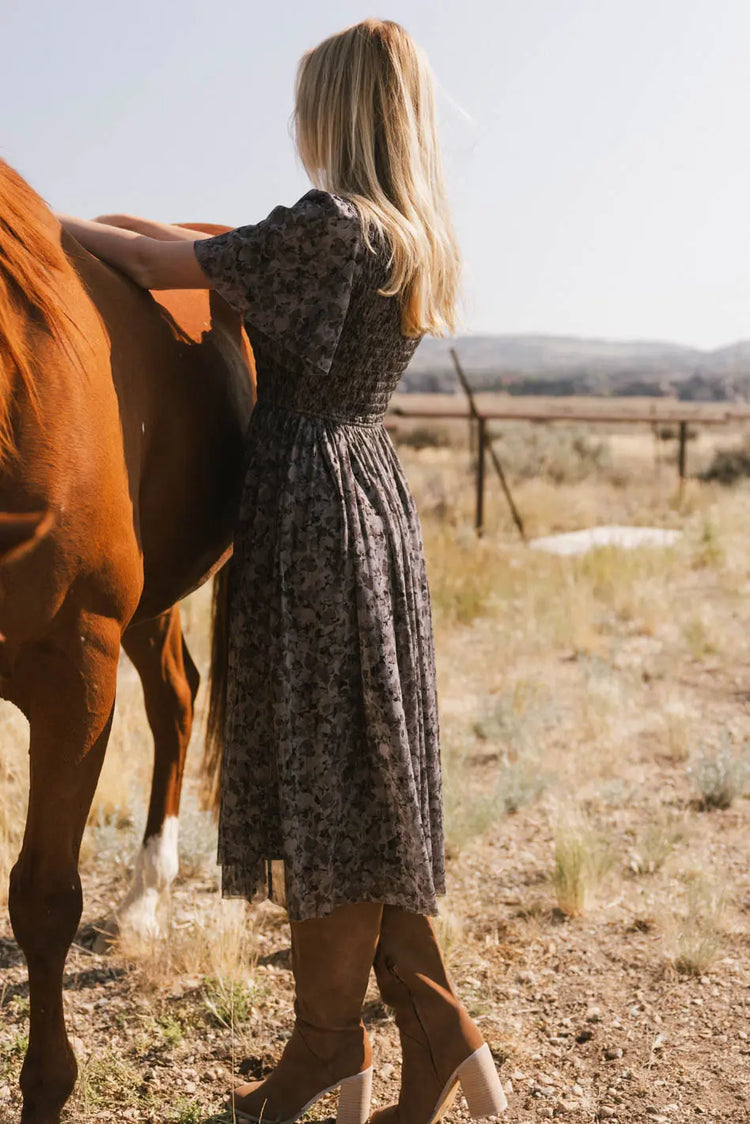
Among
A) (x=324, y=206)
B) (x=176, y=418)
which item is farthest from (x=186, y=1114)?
(x=324, y=206)

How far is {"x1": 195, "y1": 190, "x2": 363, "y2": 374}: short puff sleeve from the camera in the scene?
1.86 m

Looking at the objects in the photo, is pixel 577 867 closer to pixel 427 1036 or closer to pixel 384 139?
pixel 427 1036

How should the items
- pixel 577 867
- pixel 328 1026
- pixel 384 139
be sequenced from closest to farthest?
pixel 384 139 < pixel 328 1026 < pixel 577 867

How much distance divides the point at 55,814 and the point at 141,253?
1070 mm

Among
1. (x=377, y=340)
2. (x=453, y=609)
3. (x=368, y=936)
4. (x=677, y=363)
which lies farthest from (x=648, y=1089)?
(x=677, y=363)

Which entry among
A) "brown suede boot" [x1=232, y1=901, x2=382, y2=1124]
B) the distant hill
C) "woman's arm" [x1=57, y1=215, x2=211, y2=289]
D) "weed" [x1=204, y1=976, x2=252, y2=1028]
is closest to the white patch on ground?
"weed" [x1=204, y1=976, x2=252, y2=1028]

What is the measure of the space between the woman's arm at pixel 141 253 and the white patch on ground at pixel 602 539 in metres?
7.19

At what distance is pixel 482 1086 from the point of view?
2.18 metres

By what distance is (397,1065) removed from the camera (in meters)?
2.50

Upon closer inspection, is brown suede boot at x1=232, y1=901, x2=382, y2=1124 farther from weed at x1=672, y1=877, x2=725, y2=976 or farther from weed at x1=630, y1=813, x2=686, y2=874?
weed at x1=630, y1=813, x2=686, y2=874

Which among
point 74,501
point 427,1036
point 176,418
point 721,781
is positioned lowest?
point 721,781

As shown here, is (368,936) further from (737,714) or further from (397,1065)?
(737,714)

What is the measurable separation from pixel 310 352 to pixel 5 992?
180 cm

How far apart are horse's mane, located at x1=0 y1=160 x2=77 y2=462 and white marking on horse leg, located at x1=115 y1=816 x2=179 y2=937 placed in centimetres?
176
